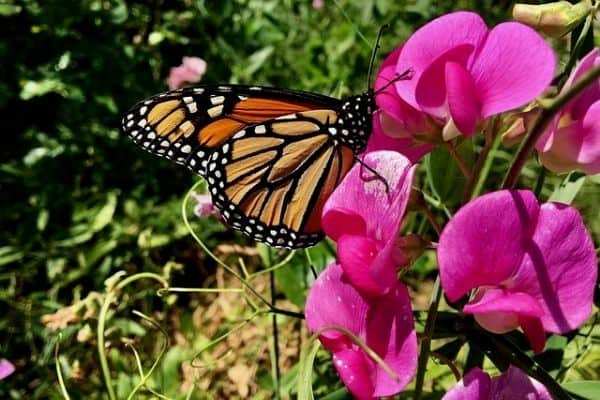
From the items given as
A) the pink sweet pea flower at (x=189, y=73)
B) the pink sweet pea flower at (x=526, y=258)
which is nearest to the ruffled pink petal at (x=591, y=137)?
the pink sweet pea flower at (x=526, y=258)

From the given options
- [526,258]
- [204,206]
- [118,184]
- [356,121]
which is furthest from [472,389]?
[118,184]

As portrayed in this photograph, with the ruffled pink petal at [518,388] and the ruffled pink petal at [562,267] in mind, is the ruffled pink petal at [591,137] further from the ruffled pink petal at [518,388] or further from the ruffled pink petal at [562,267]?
the ruffled pink petal at [518,388]

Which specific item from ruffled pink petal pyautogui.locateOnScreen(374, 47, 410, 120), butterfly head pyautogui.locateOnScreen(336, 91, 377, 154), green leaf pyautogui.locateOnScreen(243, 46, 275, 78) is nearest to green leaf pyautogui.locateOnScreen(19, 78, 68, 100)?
green leaf pyautogui.locateOnScreen(243, 46, 275, 78)

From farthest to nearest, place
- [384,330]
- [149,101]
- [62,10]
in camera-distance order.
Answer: [62,10] → [149,101] → [384,330]

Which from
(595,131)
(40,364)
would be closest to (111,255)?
(40,364)

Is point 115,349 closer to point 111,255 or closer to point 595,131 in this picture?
point 111,255

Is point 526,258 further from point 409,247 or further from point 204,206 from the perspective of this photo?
point 204,206
